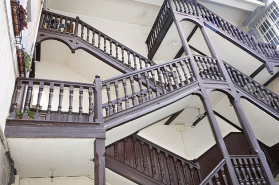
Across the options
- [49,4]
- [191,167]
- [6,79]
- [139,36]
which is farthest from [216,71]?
[49,4]

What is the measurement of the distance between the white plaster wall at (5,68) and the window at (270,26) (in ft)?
30.3

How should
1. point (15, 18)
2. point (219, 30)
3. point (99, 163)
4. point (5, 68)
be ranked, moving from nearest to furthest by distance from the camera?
point (5, 68) < point (15, 18) < point (99, 163) < point (219, 30)

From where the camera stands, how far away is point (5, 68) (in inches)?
135

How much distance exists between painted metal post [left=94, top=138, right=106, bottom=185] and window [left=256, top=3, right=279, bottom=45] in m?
8.32

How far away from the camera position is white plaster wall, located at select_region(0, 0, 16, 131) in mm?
3146

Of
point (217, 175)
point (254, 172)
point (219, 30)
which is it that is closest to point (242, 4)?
point (219, 30)

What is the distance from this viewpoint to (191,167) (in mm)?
6559

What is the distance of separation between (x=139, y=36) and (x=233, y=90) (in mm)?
5364

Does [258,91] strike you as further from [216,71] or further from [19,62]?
[19,62]

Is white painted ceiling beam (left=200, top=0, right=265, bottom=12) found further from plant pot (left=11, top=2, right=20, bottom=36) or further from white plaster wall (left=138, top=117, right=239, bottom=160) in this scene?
plant pot (left=11, top=2, right=20, bottom=36)

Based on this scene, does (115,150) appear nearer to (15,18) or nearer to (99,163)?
(99,163)

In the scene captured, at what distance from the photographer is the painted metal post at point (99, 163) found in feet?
12.3

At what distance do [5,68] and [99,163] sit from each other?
204cm

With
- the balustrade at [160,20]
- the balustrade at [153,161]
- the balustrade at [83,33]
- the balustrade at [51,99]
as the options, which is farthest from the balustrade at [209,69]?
the balustrade at [51,99]
